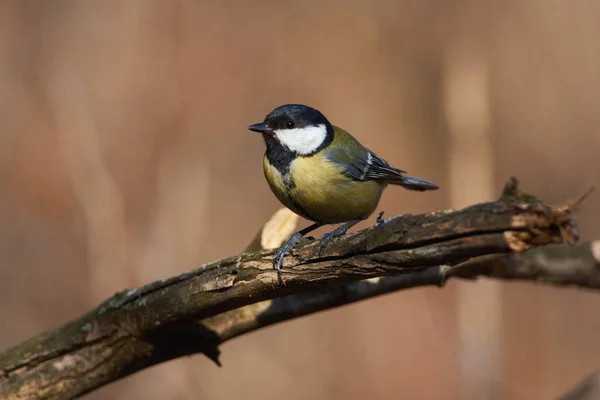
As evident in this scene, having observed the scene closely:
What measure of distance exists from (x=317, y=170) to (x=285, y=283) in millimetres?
884

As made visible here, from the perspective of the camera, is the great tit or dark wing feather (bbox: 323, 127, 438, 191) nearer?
the great tit

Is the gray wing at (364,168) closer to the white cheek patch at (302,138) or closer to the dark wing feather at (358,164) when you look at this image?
the dark wing feather at (358,164)

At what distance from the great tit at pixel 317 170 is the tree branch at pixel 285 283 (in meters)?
0.37

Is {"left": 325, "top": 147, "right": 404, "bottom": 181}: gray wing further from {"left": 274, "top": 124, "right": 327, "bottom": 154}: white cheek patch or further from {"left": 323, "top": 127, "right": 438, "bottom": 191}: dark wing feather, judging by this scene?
{"left": 274, "top": 124, "right": 327, "bottom": 154}: white cheek patch

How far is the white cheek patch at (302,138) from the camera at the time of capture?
331cm

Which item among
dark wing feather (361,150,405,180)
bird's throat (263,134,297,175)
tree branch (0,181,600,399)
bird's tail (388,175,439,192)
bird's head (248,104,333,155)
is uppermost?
bird's head (248,104,333,155)

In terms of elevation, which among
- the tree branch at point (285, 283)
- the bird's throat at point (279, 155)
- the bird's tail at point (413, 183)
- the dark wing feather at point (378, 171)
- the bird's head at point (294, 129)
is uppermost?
the bird's head at point (294, 129)

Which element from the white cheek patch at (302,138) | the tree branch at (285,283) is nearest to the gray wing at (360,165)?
the white cheek patch at (302,138)

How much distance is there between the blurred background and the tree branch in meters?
2.23

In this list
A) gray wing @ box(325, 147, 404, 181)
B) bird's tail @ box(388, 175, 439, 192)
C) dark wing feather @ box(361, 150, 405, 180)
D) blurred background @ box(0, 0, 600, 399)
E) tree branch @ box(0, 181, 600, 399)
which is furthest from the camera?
blurred background @ box(0, 0, 600, 399)

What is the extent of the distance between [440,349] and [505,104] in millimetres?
2629

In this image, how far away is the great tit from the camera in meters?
3.16

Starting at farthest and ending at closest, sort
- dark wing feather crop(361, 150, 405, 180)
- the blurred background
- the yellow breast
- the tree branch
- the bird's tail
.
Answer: the blurred background → the bird's tail → dark wing feather crop(361, 150, 405, 180) → the yellow breast → the tree branch

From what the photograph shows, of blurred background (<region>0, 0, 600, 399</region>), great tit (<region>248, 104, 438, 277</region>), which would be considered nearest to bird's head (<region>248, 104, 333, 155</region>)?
great tit (<region>248, 104, 438, 277</region>)
